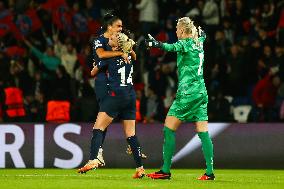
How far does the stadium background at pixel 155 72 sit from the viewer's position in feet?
54.1

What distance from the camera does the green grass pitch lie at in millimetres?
11687

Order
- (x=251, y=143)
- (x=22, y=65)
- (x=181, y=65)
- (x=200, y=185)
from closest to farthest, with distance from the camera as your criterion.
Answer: (x=200, y=185), (x=181, y=65), (x=251, y=143), (x=22, y=65)

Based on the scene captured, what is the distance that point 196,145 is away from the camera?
16562mm

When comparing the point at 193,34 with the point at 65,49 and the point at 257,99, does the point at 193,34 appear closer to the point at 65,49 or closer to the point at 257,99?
the point at 257,99

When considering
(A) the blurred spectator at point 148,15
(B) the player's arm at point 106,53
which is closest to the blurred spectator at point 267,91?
(A) the blurred spectator at point 148,15

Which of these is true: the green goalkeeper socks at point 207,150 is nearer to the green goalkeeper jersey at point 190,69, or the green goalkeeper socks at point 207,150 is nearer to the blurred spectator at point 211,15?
the green goalkeeper jersey at point 190,69

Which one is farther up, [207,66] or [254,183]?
[207,66]

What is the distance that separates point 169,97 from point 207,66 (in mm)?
1026

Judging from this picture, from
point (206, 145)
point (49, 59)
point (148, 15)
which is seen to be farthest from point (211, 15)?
point (206, 145)

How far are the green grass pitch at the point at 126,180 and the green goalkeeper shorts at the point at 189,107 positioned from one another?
33.5 inches

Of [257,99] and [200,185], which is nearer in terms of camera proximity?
[200,185]

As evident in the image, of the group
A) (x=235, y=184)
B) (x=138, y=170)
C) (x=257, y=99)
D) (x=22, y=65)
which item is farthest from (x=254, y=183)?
(x=22, y=65)

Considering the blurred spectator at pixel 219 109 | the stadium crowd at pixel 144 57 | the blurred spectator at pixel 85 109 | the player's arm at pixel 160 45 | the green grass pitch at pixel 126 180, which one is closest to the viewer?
the green grass pitch at pixel 126 180

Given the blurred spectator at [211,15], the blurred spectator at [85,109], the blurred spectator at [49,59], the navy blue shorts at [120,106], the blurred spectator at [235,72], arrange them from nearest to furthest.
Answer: the navy blue shorts at [120,106] → the blurred spectator at [85,109] → the blurred spectator at [235,72] → the blurred spectator at [49,59] → the blurred spectator at [211,15]
